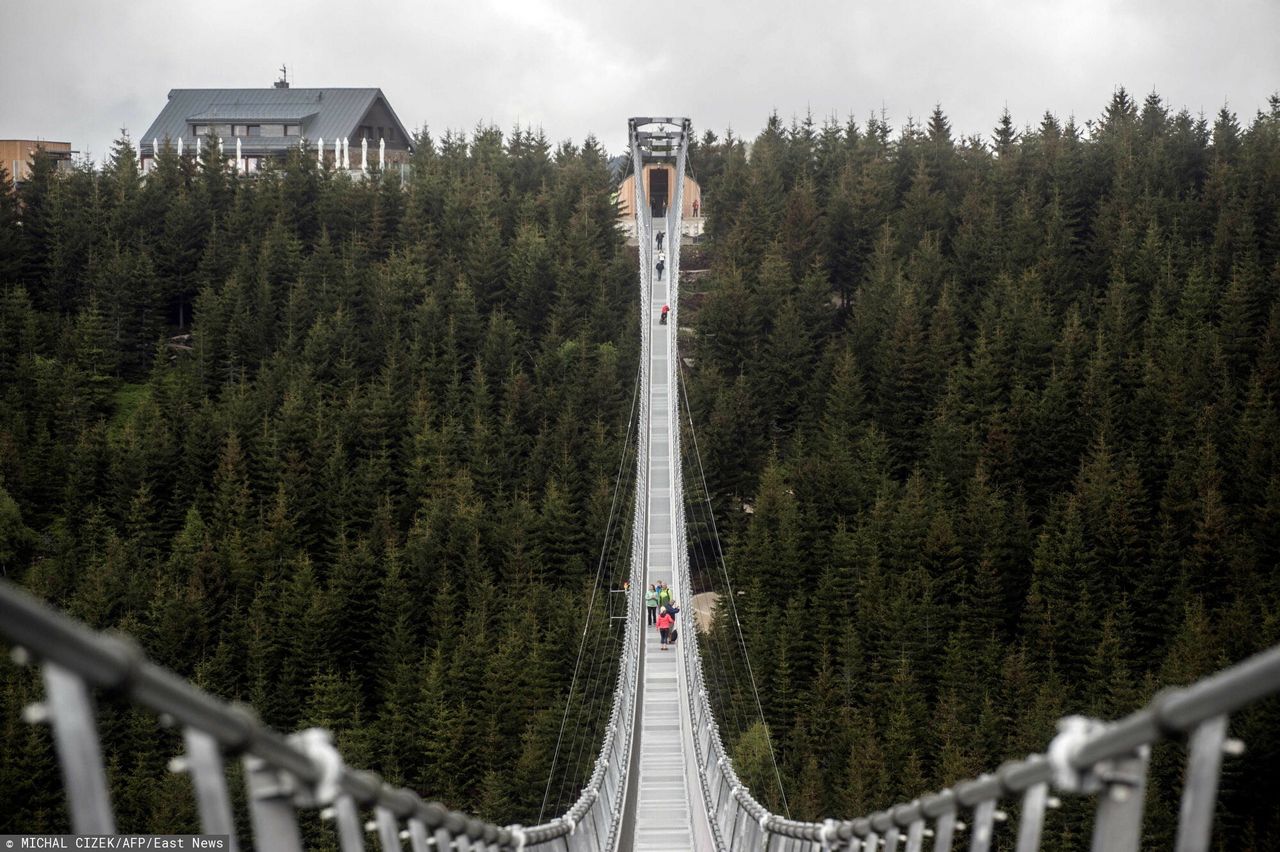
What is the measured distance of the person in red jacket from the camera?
22.2m

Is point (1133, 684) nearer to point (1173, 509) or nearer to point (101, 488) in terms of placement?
point (1173, 509)

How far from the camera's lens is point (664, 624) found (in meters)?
22.2

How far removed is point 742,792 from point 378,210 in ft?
210

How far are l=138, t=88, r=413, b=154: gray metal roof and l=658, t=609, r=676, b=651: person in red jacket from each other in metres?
67.8

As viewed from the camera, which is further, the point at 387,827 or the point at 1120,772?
the point at 387,827

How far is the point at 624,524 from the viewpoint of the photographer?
47594 millimetres

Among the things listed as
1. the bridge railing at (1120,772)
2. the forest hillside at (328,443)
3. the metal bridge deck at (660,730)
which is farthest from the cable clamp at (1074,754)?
the forest hillside at (328,443)

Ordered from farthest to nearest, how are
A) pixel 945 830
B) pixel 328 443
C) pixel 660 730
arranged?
pixel 328 443
pixel 660 730
pixel 945 830

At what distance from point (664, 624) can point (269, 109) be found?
71.7 metres

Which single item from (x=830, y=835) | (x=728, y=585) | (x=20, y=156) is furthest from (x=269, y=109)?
(x=830, y=835)

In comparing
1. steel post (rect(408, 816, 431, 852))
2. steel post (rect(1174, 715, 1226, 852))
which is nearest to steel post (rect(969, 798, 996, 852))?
steel post (rect(1174, 715, 1226, 852))

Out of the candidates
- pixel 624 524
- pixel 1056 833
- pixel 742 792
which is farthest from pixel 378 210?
pixel 742 792

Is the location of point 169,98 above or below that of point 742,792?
above

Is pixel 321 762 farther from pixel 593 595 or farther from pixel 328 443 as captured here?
pixel 328 443
